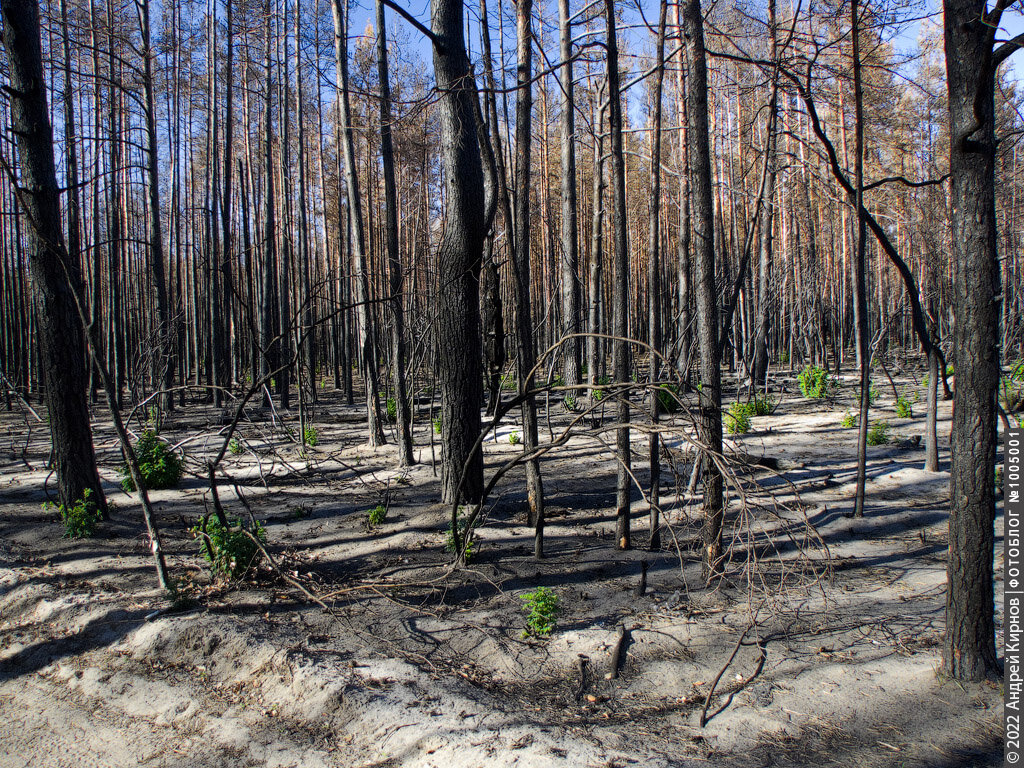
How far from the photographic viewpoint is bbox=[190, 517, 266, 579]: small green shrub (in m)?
4.72

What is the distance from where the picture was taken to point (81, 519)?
222 inches

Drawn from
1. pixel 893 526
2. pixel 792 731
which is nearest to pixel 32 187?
pixel 792 731

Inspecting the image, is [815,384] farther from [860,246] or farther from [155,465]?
[155,465]

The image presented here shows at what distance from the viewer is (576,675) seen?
3.64m

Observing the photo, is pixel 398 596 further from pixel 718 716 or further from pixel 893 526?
pixel 893 526

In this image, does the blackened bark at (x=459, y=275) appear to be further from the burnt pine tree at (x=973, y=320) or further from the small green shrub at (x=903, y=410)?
the small green shrub at (x=903, y=410)

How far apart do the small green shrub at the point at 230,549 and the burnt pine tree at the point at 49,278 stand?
6.92ft

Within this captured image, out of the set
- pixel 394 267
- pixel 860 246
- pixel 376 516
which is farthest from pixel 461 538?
pixel 394 267

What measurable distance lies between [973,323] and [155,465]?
774cm

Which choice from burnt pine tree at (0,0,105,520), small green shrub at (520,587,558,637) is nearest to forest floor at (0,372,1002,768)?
small green shrub at (520,587,558,637)

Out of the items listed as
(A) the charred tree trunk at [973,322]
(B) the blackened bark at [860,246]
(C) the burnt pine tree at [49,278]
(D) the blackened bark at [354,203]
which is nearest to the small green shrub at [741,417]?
(B) the blackened bark at [860,246]

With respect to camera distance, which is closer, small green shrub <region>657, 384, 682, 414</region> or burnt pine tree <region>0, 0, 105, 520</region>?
small green shrub <region>657, 384, 682, 414</region>

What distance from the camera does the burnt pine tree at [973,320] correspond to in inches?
113

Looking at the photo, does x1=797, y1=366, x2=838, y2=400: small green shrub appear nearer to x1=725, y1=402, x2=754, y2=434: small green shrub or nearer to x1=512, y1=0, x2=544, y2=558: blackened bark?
x1=725, y1=402, x2=754, y2=434: small green shrub
